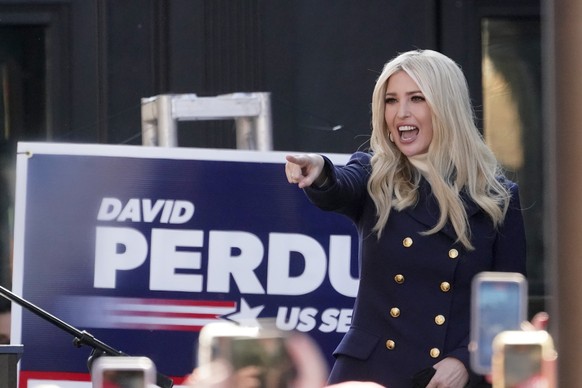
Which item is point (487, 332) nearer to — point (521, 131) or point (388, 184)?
point (388, 184)

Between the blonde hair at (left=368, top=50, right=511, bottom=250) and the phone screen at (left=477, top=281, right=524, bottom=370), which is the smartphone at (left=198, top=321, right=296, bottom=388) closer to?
the phone screen at (left=477, top=281, right=524, bottom=370)

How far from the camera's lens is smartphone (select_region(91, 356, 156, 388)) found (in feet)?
4.90

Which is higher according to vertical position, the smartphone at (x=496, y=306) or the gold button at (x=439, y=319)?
the smartphone at (x=496, y=306)

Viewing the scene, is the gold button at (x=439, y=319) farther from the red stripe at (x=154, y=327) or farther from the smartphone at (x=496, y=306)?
the red stripe at (x=154, y=327)

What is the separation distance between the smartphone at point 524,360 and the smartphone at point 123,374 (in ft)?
1.39

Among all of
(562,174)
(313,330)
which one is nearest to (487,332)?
(562,174)

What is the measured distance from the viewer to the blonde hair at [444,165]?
11.4 feet

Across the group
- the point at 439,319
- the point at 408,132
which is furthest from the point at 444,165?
the point at 439,319

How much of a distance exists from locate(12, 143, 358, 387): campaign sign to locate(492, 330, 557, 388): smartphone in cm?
349

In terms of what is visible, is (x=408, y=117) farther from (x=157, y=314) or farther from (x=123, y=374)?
(x=123, y=374)

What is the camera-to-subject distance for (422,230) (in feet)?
11.5

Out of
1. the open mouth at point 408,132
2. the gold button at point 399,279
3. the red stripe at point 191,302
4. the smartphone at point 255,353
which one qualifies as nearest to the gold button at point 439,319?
the gold button at point 399,279

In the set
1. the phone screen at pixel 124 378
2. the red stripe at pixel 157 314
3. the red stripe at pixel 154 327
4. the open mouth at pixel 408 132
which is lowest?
the red stripe at pixel 154 327

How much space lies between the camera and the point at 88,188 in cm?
507
